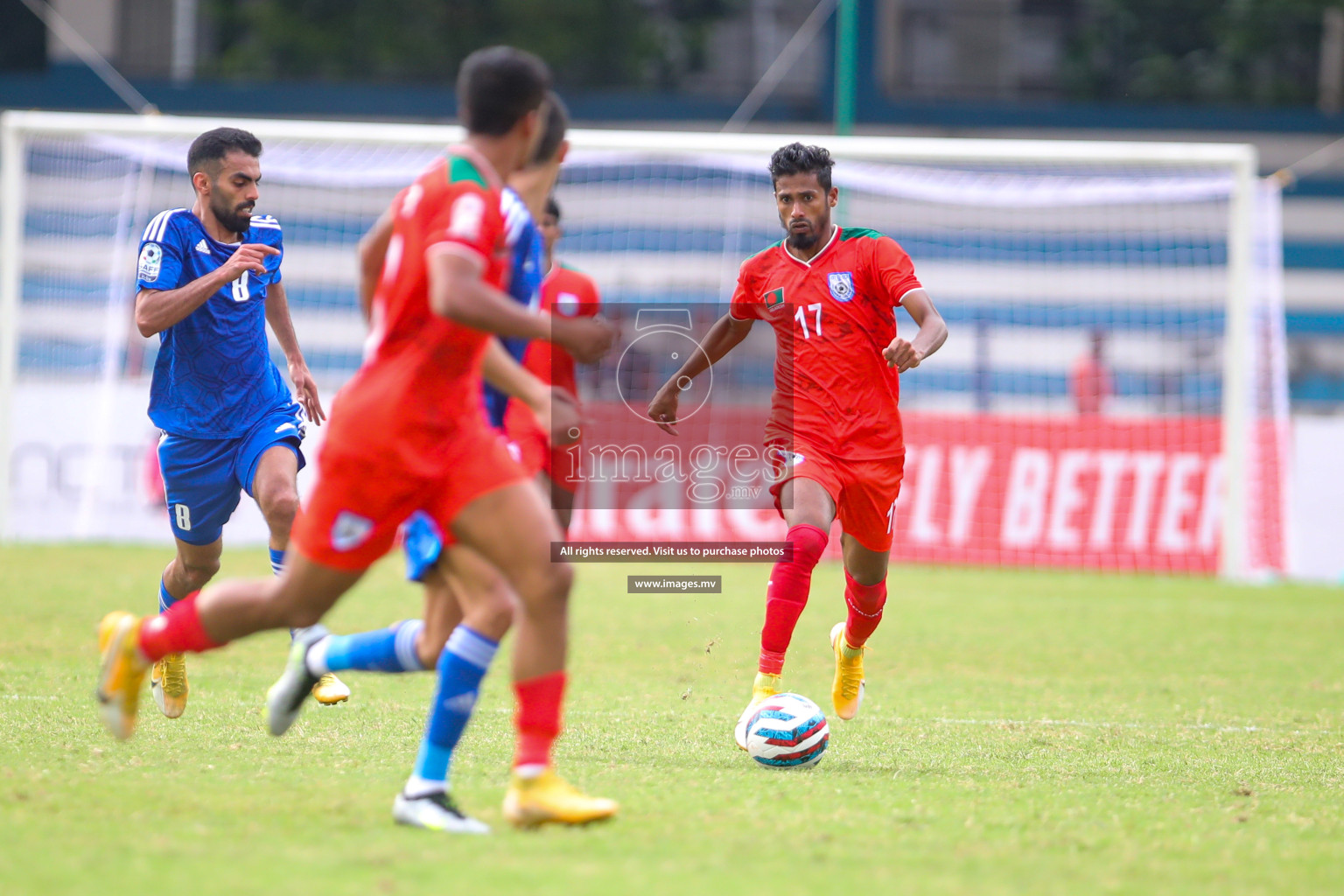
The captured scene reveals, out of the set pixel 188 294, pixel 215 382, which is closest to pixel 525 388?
pixel 188 294

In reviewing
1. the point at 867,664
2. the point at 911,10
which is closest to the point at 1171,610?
the point at 867,664

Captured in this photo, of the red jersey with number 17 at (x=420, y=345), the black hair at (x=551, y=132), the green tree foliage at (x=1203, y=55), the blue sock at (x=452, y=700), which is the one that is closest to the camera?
the red jersey with number 17 at (x=420, y=345)

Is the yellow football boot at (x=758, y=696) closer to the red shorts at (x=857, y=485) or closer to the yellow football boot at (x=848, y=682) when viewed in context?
the yellow football boot at (x=848, y=682)

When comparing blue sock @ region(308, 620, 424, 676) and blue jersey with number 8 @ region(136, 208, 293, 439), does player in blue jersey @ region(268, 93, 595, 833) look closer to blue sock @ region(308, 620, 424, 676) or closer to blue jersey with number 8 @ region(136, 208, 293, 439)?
blue sock @ region(308, 620, 424, 676)

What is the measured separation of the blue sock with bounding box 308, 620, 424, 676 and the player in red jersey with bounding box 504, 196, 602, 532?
2122mm

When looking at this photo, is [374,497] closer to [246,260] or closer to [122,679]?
[122,679]

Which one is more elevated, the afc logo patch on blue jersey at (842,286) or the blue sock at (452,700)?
the afc logo patch on blue jersey at (842,286)

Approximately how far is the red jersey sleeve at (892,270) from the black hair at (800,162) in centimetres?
41

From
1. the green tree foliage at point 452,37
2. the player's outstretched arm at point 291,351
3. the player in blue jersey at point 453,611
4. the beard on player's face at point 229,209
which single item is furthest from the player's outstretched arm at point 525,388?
the green tree foliage at point 452,37

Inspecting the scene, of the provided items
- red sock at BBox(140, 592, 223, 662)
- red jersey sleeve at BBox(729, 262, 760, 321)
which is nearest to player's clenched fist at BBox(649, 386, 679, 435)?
red jersey sleeve at BBox(729, 262, 760, 321)

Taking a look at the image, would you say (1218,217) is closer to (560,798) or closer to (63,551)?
(63,551)

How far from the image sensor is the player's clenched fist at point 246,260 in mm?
5941

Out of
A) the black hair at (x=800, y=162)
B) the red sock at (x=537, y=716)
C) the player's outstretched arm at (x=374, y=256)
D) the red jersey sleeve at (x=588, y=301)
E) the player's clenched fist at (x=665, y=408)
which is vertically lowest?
the red sock at (x=537, y=716)

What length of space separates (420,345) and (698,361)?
2687 millimetres
